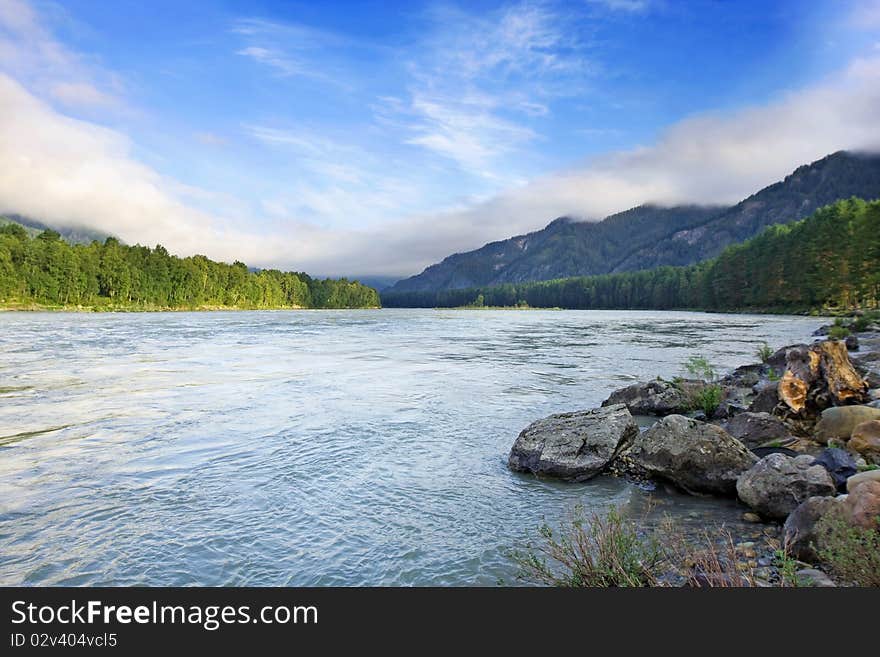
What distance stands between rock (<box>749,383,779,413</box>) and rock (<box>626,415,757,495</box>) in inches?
173

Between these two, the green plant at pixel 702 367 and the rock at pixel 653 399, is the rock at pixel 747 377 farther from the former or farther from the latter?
the rock at pixel 653 399

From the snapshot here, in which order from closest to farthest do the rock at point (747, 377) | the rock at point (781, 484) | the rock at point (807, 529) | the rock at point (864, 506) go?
1. the rock at point (864, 506)
2. the rock at point (807, 529)
3. the rock at point (781, 484)
4. the rock at point (747, 377)

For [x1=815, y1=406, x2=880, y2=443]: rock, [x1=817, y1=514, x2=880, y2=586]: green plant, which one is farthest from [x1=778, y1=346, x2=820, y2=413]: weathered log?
[x1=817, y1=514, x2=880, y2=586]: green plant

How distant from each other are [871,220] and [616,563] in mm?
91373

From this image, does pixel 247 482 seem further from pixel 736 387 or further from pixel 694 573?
pixel 736 387

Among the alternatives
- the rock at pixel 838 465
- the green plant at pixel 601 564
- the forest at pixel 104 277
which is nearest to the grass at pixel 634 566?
the green plant at pixel 601 564

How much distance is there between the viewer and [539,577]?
19.3 ft

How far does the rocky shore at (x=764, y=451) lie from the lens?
19.4 ft

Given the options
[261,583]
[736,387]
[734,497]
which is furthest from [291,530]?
[736,387]

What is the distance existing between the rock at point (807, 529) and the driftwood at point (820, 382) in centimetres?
712

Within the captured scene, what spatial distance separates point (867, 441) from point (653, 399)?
623cm

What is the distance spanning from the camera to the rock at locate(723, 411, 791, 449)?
10750 mm

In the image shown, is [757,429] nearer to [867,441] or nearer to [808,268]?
[867,441]

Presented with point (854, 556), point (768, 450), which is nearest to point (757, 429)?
point (768, 450)
